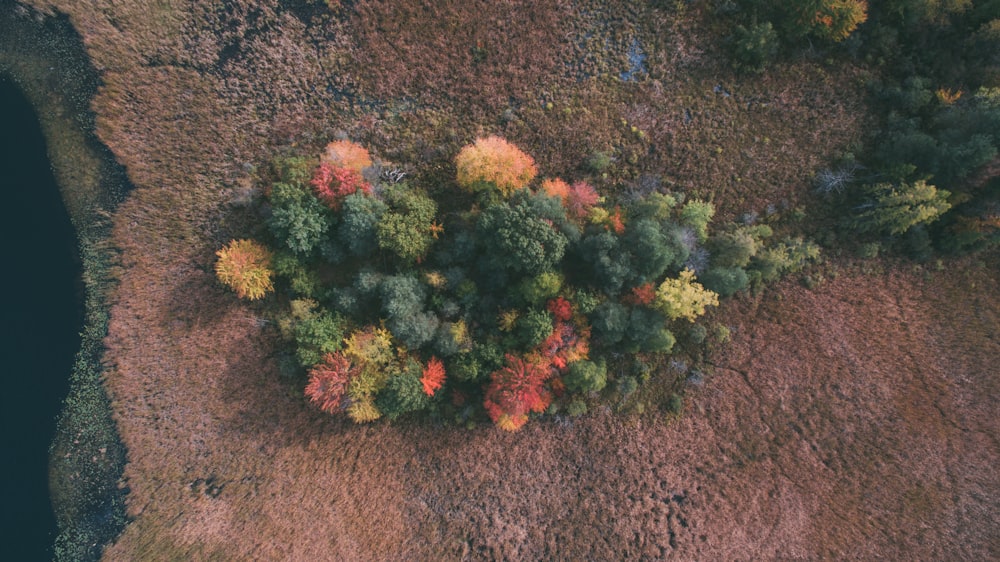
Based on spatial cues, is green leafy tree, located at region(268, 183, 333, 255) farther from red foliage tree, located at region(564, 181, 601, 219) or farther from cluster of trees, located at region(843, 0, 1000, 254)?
cluster of trees, located at region(843, 0, 1000, 254)

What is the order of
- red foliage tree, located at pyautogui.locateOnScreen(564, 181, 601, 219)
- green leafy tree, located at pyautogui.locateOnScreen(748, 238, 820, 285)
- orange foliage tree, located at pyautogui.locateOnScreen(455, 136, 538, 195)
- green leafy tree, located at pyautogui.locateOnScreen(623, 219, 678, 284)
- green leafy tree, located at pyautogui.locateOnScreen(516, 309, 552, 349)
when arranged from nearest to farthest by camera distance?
green leafy tree, located at pyautogui.locateOnScreen(623, 219, 678, 284) < green leafy tree, located at pyautogui.locateOnScreen(516, 309, 552, 349) < orange foliage tree, located at pyautogui.locateOnScreen(455, 136, 538, 195) < red foliage tree, located at pyautogui.locateOnScreen(564, 181, 601, 219) < green leafy tree, located at pyautogui.locateOnScreen(748, 238, 820, 285)

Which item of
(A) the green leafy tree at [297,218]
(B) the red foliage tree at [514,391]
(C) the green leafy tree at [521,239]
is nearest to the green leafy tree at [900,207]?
(C) the green leafy tree at [521,239]

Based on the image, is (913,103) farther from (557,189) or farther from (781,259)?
(557,189)

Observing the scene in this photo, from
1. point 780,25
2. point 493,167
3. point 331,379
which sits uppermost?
point 780,25

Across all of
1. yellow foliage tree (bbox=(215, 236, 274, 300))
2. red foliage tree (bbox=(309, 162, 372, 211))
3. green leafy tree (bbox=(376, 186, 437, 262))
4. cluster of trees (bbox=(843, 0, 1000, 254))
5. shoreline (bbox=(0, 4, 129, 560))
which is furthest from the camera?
shoreline (bbox=(0, 4, 129, 560))

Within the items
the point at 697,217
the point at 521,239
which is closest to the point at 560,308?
the point at 521,239

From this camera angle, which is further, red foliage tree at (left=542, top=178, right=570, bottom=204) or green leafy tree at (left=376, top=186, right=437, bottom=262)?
red foliage tree at (left=542, top=178, right=570, bottom=204)

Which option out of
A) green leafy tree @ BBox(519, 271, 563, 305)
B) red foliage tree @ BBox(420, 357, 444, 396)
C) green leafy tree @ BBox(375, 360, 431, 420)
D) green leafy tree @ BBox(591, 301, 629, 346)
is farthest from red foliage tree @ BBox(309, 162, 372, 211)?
green leafy tree @ BBox(591, 301, 629, 346)
